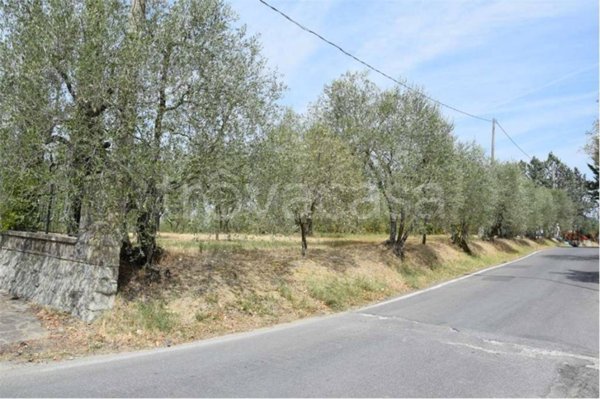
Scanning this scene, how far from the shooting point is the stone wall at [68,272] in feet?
25.1

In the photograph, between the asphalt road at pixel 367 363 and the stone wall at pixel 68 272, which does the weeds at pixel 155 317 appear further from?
the asphalt road at pixel 367 363

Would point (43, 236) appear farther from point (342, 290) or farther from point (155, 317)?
point (342, 290)

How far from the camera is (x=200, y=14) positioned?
8.48m

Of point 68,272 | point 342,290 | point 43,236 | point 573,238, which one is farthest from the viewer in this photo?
point 573,238

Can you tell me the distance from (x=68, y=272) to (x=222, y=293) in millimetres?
2986

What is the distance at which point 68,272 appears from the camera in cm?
825

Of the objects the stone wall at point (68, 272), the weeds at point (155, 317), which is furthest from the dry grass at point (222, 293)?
the stone wall at point (68, 272)

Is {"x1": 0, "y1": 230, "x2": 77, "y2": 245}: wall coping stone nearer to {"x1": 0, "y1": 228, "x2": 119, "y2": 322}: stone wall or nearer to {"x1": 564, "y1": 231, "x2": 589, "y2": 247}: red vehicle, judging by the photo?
{"x1": 0, "y1": 228, "x2": 119, "y2": 322}: stone wall

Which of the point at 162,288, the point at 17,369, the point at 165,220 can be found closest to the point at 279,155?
the point at 165,220

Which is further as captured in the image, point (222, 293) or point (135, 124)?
point (222, 293)

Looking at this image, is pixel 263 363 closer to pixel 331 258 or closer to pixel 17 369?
pixel 17 369

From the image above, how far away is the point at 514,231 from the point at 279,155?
36085mm

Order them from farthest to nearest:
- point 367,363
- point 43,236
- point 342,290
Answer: point 342,290 → point 43,236 → point 367,363

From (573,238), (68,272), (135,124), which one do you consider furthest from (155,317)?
(573,238)
